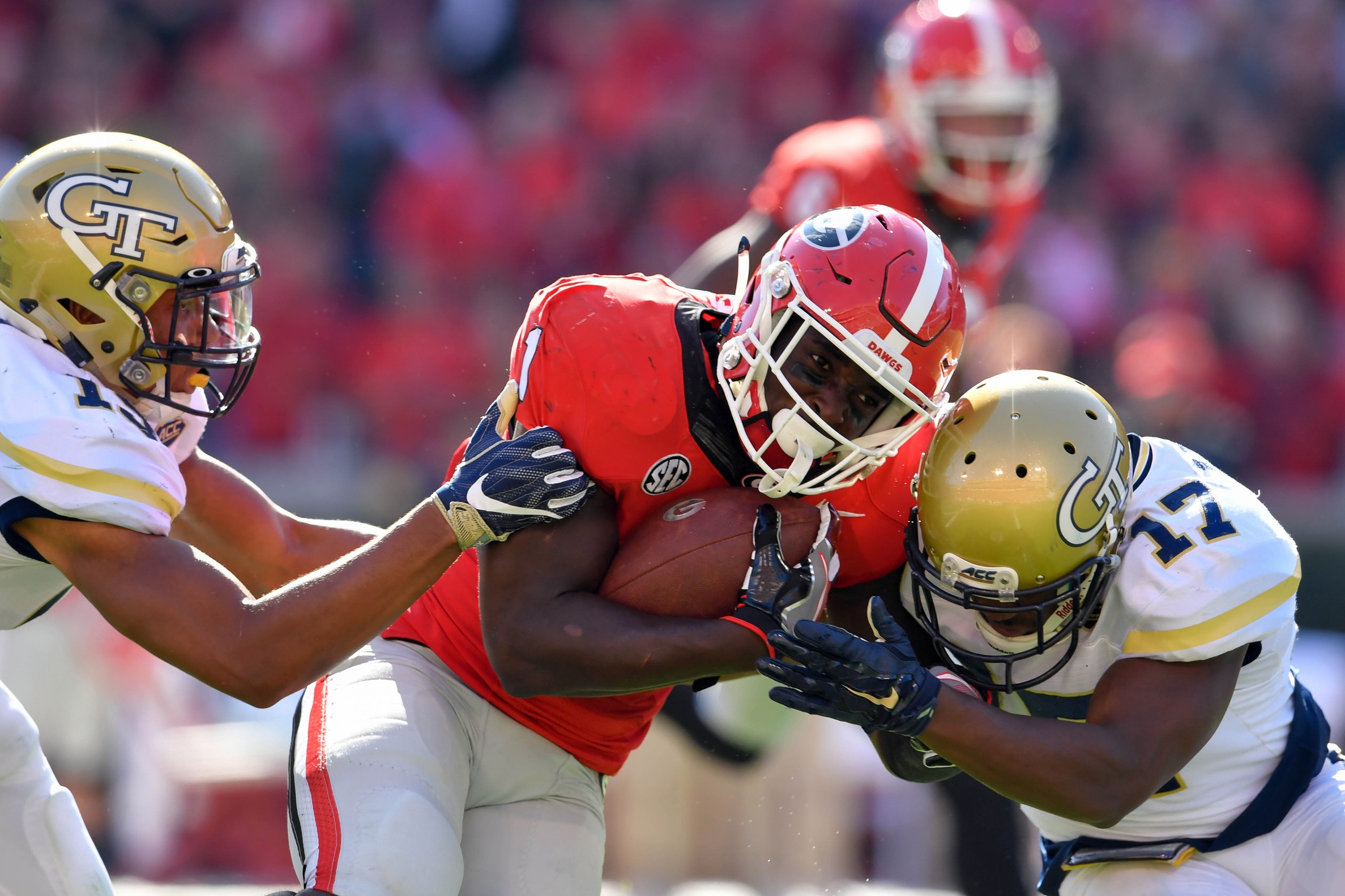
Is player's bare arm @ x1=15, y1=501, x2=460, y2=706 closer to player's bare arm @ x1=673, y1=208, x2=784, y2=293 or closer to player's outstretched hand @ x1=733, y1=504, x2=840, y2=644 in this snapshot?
player's outstretched hand @ x1=733, y1=504, x2=840, y2=644

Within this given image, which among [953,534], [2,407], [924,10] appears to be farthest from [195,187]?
[924,10]

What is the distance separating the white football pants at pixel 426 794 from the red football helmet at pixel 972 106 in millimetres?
2533

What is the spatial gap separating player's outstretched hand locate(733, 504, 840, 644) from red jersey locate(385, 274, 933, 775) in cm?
20

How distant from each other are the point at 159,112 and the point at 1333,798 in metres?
7.86

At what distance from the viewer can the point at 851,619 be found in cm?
301

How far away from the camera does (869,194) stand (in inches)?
187

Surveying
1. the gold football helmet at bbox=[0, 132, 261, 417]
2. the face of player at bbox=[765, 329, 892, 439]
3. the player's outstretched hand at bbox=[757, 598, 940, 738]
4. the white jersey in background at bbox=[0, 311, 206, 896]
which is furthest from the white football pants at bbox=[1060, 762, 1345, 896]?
the gold football helmet at bbox=[0, 132, 261, 417]

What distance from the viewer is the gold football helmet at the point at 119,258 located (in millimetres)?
2873

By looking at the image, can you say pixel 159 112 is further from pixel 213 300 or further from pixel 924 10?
pixel 213 300

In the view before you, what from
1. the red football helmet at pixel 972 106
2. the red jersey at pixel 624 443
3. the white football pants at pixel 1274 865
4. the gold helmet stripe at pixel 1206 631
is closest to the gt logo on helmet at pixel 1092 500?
the gold helmet stripe at pixel 1206 631

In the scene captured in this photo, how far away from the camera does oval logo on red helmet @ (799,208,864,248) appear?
286cm

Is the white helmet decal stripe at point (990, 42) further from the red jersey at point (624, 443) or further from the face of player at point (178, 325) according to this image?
the face of player at point (178, 325)

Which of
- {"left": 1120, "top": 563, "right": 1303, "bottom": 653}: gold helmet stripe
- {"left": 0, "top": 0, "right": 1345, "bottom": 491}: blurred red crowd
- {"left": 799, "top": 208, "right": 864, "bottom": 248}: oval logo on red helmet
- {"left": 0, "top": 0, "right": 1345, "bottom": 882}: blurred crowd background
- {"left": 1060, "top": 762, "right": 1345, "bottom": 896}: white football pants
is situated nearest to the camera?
{"left": 1120, "top": 563, "right": 1303, "bottom": 653}: gold helmet stripe

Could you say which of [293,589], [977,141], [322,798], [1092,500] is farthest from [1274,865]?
[977,141]
